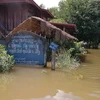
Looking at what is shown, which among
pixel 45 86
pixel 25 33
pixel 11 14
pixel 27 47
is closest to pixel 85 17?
pixel 11 14

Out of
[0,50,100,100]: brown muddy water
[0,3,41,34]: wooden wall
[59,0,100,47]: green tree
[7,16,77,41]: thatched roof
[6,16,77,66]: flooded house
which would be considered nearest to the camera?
[0,50,100,100]: brown muddy water

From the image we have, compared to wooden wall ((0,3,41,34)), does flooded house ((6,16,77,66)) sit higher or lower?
lower

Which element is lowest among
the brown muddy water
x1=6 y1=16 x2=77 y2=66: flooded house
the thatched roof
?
the brown muddy water

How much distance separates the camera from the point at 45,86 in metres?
8.64

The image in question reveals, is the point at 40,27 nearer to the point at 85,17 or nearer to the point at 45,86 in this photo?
the point at 45,86

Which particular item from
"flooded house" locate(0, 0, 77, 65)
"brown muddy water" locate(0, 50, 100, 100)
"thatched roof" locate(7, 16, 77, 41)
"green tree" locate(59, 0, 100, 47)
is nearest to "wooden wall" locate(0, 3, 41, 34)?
"flooded house" locate(0, 0, 77, 65)

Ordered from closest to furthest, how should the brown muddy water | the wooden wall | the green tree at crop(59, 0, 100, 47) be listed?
the brown muddy water < the wooden wall < the green tree at crop(59, 0, 100, 47)

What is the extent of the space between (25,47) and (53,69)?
1791 millimetres

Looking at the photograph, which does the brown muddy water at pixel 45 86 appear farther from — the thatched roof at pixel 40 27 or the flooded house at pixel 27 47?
the thatched roof at pixel 40 27

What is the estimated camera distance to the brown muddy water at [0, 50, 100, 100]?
7.41 m

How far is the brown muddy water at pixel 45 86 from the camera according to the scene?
24.3ft

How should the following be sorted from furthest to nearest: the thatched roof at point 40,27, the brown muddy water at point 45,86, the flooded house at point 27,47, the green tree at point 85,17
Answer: the green tree at point 85,17 < the thatched roof at point 40,27 < the flooded house at point 27,47 < the brown muddy water at point 45,86

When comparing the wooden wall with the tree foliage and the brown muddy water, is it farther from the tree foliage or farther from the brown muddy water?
the tree foliage

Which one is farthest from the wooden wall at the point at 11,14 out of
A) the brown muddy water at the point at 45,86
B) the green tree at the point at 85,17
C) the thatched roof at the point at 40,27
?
the green tree at the point at 85,17
